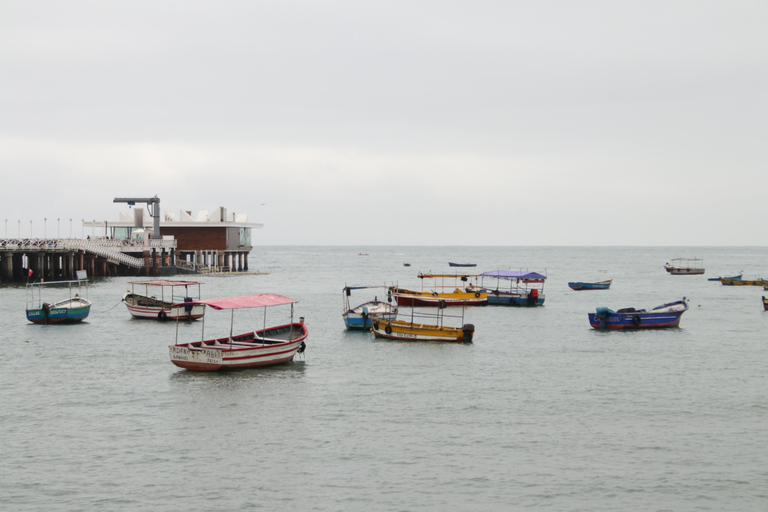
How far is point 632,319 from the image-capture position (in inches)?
2048

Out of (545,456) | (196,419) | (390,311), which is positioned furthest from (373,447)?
(390,311)

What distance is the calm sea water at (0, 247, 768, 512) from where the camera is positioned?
2000 centimetres

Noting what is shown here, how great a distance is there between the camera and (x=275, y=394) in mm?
30688

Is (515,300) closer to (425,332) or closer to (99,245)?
(425,332)

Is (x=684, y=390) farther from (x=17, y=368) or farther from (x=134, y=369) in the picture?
(x=17, y=368)

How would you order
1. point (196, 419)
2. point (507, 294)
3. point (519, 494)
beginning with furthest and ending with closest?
point (507, 294)
point (196, 419)
point (519, 494)

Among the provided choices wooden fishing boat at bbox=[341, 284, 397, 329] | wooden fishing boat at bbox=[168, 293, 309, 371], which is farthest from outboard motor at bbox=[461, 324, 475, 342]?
wooden fishing boat at bbox=[168, 293, 309, 371]

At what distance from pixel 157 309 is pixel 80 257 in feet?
136

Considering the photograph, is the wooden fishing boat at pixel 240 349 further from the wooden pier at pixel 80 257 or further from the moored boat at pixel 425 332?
the wooden pier at pixel 80 257

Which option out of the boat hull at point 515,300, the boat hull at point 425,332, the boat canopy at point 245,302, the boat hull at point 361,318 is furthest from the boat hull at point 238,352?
the boat hull at point 515,300

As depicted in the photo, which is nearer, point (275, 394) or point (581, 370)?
point (275, 394)

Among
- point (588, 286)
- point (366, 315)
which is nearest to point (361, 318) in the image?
point (366, 315)

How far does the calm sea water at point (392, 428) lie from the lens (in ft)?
65.6

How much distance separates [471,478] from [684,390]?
14.9 meters
